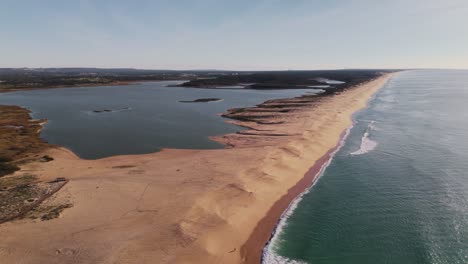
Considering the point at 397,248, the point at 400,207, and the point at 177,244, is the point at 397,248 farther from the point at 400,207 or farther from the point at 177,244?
the point at 177,244

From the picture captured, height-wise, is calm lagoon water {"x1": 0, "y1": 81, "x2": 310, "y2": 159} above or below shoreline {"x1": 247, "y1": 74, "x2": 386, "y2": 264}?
above

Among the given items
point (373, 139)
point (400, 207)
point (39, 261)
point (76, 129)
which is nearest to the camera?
point (39, 261)

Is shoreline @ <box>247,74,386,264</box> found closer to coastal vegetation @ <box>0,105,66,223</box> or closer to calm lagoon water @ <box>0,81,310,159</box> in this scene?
coastal vegetation @ <box>0,105,66,223</box>

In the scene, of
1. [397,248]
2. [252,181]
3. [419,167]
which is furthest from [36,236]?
[419,167]

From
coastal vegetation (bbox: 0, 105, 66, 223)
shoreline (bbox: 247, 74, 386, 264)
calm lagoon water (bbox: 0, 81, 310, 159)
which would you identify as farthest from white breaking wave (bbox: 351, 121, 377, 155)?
coastal vegetation (bbox: 0, 105, 66, 223)

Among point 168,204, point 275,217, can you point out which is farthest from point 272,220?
point 168,204

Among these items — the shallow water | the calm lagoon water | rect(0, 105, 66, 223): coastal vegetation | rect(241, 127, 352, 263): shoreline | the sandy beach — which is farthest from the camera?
the calm lagoon water

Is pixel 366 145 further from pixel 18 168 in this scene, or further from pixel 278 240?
pixel 18 168
